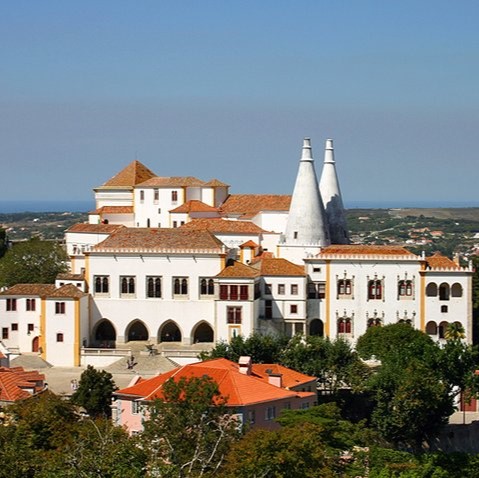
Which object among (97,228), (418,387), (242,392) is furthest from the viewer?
(97,228)

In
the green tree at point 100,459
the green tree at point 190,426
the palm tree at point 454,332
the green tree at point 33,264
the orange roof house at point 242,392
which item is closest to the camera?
the green tree at point 100,459

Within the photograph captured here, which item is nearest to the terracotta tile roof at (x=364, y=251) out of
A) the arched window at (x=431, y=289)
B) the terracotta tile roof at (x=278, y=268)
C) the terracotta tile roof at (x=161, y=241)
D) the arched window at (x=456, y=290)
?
the terracotta tile roof at (x=278, y=268)

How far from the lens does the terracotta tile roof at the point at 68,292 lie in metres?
73.1

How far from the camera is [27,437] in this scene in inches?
1772

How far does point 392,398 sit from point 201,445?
1678 cm

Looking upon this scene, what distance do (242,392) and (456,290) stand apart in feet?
77.9

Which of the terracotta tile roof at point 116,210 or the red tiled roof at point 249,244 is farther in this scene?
the terracotta tile roof at point 116,210

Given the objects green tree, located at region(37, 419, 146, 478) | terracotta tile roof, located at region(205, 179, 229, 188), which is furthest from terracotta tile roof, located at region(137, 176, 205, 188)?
green tree, located at region(37, 419, 146, 478)

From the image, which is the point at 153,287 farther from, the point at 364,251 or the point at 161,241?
the point at 364,251

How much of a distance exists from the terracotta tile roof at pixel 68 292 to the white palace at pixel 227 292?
0.17ft

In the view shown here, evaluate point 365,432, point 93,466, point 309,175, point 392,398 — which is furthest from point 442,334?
point 93,466

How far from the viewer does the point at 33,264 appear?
8481 cm

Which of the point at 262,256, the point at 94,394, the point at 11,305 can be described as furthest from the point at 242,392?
the point at 262,256

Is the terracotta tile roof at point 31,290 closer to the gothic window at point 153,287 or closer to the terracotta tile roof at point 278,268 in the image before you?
the gothic window at point 153,287
